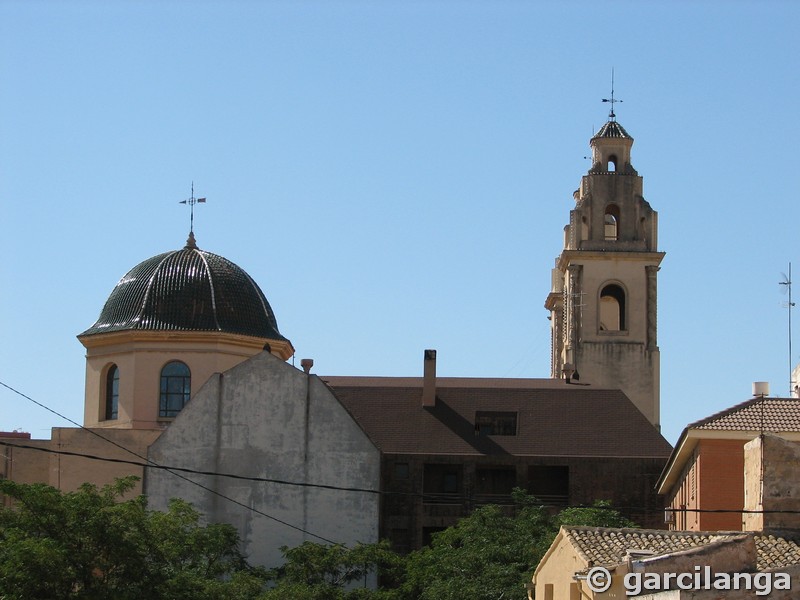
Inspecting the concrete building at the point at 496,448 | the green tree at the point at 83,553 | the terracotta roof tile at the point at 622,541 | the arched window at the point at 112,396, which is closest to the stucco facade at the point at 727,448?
the green tree at the point at 83,553

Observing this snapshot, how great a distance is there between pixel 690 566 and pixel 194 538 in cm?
2802

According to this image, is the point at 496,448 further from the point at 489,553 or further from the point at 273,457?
the point at 489,553

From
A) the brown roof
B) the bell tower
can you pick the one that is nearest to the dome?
the bell tower

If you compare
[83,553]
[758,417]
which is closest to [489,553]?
[758,417]

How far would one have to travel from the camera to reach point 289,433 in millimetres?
69000

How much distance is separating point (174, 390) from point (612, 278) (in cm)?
2693

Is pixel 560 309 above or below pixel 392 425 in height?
above

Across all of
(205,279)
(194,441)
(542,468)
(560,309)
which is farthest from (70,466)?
(560,309)

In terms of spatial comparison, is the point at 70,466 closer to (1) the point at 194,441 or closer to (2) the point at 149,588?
(1) the point at 194,441

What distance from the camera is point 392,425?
73188 mm

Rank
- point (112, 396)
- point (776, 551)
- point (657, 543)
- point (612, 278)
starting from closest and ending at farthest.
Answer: point (776, 551), point (657, 543), point (112, 396), point (612, 278)

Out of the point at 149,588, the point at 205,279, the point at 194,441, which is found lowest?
the point at 149,588

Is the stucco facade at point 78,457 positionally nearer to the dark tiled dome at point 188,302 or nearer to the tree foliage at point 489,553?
the dark tiled dome at point 188,302
